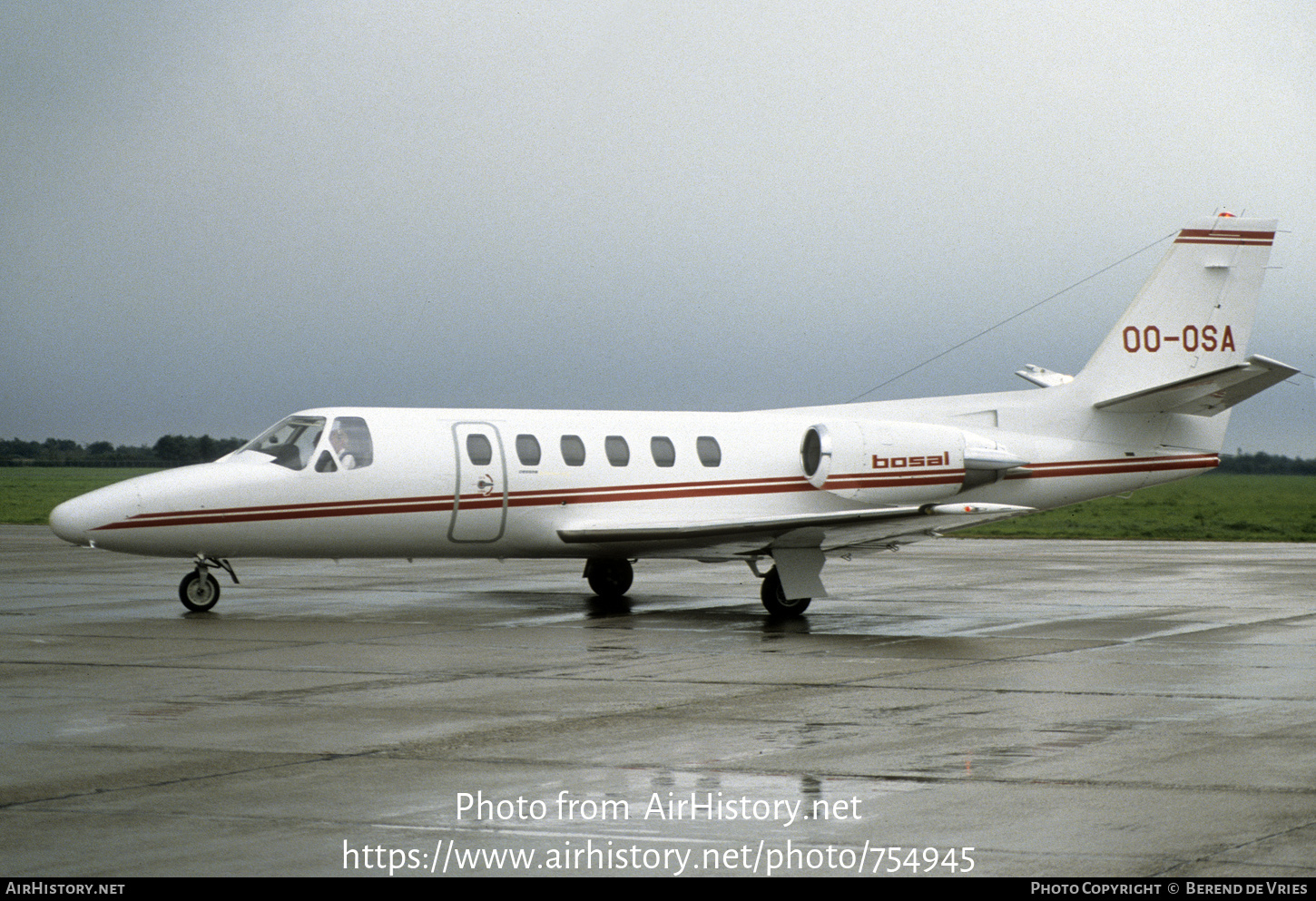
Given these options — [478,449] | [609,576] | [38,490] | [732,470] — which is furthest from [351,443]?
[38,490]

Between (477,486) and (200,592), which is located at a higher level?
(477,486)

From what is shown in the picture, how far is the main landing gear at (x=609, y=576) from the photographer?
21281 mm

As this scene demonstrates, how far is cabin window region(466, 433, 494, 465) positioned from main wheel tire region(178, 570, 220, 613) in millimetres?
3651

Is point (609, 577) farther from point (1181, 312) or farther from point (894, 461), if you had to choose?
point (1181, 312)

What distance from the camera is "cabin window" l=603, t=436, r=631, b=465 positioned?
20.0 metres

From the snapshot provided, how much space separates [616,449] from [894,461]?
3.81 metres

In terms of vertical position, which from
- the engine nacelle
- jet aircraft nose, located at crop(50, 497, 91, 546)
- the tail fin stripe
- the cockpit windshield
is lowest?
jet aircraft nose, located at crop(50, 497, 91, 546)

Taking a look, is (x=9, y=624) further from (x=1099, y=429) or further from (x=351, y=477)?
(x=1099, y=429)

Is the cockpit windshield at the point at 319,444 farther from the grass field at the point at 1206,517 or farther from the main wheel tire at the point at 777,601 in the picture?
the grass field at the point at 1206,517

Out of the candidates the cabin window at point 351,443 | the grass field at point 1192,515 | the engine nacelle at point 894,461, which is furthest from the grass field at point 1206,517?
the cabin window at point 351,443

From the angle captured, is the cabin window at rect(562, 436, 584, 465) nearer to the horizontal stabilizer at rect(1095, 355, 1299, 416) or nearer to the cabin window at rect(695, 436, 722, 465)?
the cabin window at rect(695, 436, 722, 465)

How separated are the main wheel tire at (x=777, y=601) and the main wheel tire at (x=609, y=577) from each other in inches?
112

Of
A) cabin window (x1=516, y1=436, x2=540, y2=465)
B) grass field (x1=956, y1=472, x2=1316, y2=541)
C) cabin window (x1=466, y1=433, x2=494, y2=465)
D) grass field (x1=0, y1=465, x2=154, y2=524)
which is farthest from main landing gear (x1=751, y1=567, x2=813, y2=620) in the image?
grass field (x1=0, y1=465, x2=154, y2=524)

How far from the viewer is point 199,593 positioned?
18938 mm
